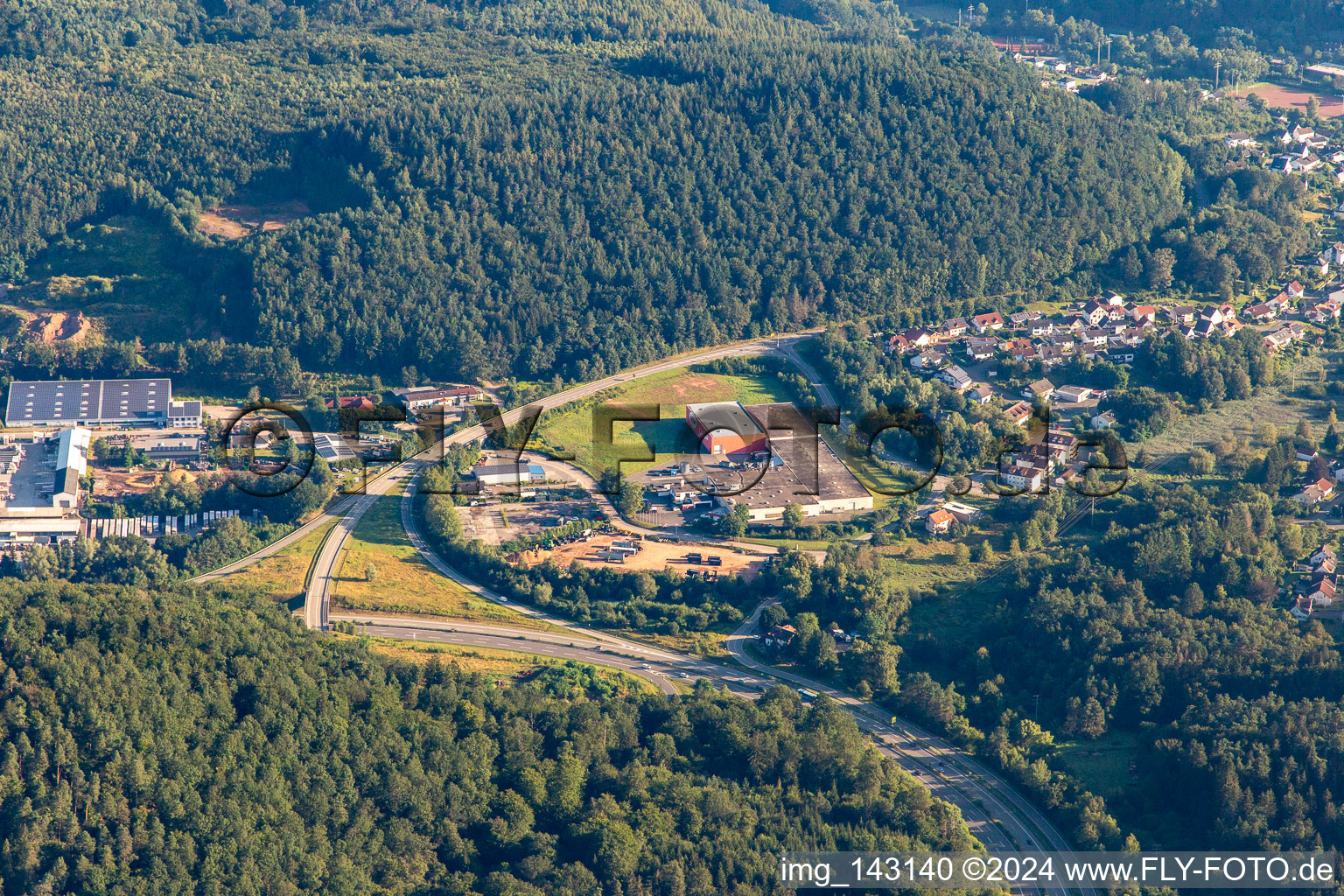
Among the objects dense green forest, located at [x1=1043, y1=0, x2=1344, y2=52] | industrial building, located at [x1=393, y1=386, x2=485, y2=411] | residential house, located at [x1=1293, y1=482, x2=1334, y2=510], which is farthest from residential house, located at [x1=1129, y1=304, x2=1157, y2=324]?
dense green forest, located at [x1=1043, y1=0, x2=1344, y2=52]

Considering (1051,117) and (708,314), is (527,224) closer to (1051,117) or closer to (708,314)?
(708,314)

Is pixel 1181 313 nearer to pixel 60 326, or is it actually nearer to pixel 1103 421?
pixel 1103 421

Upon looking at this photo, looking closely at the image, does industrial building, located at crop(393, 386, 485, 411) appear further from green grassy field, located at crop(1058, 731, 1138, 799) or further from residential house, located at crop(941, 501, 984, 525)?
green grassy field, located at crop(1058, 731, 1138, 799)

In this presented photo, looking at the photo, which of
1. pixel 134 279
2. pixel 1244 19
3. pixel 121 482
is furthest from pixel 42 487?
pixel 1244 19

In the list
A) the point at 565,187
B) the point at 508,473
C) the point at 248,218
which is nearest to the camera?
the point at 508,473

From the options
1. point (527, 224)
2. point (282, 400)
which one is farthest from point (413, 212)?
point (282, 400)

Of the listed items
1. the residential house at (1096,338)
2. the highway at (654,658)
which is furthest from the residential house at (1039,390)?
the highway at (654,658)

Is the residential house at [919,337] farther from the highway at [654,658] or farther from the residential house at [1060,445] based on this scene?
the highway at [654,658]
